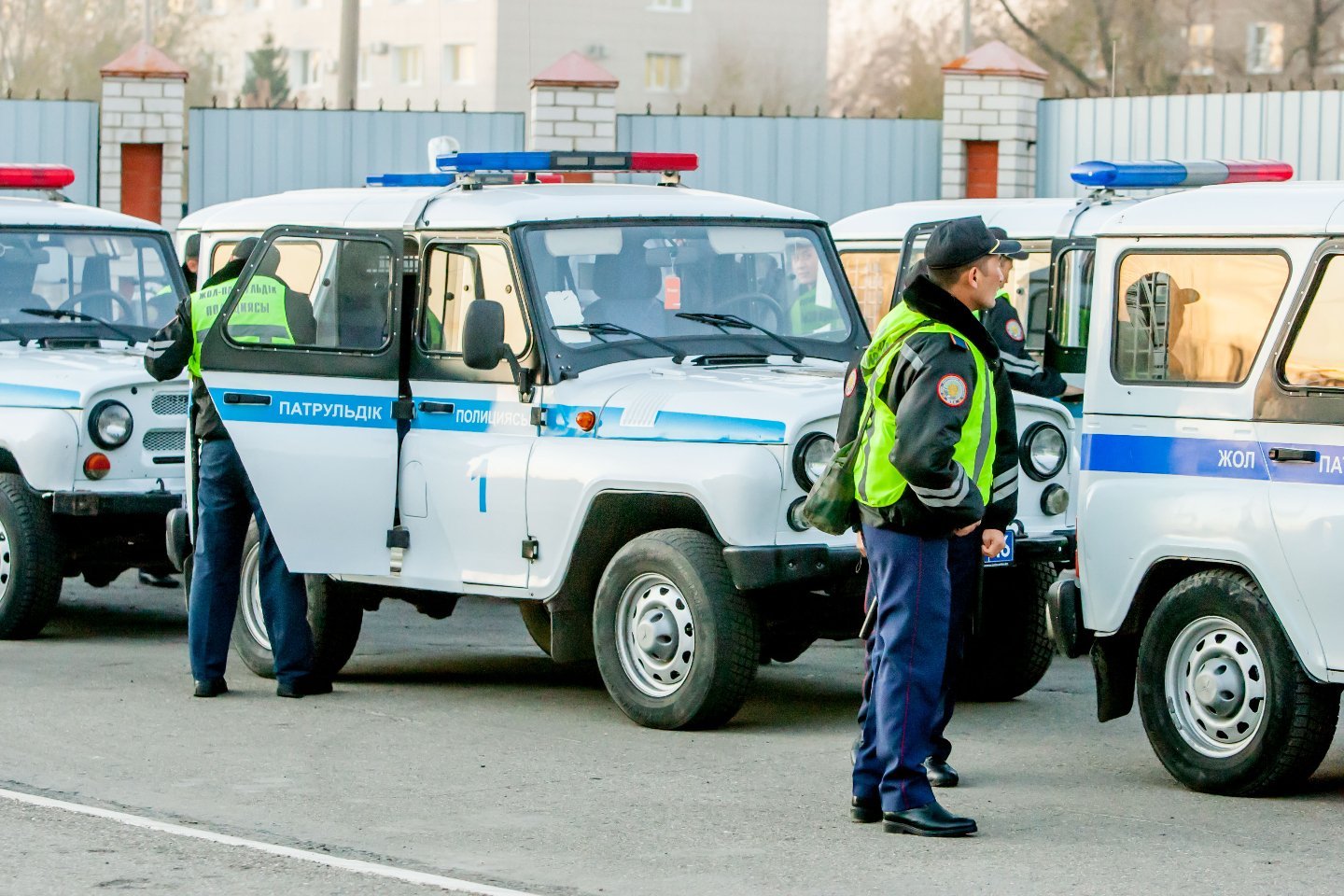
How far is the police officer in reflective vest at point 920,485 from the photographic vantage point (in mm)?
6676

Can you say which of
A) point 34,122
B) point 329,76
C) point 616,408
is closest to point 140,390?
point 616,408

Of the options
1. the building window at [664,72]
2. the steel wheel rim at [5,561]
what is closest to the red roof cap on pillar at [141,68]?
the steel wheel rim at [5,561]

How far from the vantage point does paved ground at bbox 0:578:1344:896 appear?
6406 millimetres

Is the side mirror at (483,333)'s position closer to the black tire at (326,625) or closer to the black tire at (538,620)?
the black tire at (538,620)

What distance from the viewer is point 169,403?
1172 cm

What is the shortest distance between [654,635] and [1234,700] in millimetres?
2312

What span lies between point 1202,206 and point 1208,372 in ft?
1.82

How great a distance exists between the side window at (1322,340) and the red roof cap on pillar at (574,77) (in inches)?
602

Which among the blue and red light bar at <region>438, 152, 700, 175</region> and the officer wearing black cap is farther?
the officer wearing black cap

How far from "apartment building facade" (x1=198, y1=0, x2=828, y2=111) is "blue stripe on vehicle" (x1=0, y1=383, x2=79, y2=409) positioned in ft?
196

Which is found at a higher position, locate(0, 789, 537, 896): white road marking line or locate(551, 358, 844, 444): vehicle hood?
locate(551, 358, 844, 444): vehicle hood

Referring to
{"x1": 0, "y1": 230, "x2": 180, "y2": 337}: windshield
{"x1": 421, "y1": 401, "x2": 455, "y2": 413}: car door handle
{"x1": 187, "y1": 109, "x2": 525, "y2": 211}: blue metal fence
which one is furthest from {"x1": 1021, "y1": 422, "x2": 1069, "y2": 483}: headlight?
{"x1": 187, "y1": 109, "x2": 525, "y2": 211}: blue metal fence

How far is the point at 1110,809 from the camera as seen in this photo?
7.32 metres

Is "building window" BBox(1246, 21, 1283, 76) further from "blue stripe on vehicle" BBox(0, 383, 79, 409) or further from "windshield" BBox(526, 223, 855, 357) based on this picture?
"windshield" BBox(526, 223, 855, 357)
